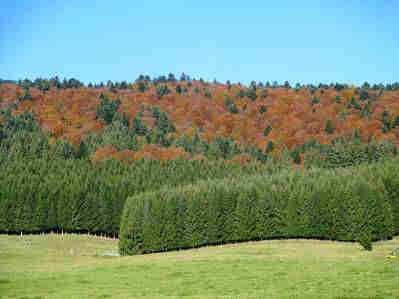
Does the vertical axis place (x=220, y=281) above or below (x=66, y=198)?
below

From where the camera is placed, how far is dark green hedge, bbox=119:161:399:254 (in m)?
105

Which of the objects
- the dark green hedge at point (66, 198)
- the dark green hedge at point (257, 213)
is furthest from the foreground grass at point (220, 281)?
the dark green hedge at point (66, 198)

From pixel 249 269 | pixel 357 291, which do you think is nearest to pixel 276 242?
pixel 249 269

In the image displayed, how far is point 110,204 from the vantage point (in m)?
133

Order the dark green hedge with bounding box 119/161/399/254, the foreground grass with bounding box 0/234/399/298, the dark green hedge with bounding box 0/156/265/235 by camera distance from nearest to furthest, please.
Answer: the foreground grass with bounding box 0/234/399/298 → the dark green hedge with bounding box 119/161/399/254 → the dark green hedge with bounding box 0/156/265/235

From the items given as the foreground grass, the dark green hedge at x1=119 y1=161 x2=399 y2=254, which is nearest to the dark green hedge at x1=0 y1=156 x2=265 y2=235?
the dark green hedge at x1=119 y1=161 x2=399 y2=254

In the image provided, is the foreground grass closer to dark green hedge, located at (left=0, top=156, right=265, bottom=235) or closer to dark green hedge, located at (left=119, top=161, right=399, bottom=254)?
dark green hedge, located at (left=119, top=161, right=399, bottom=254)

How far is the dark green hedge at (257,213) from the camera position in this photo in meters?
105

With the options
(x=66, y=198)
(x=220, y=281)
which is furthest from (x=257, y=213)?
(x=220, y=281)

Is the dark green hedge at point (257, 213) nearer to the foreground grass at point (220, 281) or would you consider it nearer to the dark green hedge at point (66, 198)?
the dark green hedge at point (66, 198)

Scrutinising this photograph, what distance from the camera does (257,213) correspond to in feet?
364

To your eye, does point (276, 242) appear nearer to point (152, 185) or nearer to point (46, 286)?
point (152, 185)

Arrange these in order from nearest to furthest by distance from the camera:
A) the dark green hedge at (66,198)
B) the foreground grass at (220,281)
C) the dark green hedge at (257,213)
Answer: the foreground grass at (220,281), the dark green hedge at (257,213), the dark green hedge at (66,198)

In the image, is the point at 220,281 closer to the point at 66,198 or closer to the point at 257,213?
the point at 257,213
